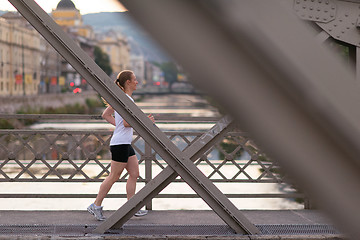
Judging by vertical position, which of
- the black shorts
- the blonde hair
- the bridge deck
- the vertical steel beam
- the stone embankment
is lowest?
the stone embankment

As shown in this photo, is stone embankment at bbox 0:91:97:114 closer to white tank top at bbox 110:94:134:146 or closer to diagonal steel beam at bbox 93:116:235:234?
white tank top at bbox 110:94:134:146

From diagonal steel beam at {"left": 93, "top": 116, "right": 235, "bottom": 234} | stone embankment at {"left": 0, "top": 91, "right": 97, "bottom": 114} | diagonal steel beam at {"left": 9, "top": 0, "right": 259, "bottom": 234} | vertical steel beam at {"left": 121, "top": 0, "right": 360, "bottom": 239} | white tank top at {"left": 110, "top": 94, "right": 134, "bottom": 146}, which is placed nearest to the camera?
vertical steel beam at {"left": 121, "top": 0, "right": 360, "bottom": 239}

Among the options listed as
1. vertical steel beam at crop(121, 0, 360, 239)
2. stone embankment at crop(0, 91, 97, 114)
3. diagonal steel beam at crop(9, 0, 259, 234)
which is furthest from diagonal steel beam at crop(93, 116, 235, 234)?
stone embankment at crop(0, 91, 97, 114)

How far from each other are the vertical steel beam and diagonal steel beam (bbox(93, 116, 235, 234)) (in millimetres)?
4363

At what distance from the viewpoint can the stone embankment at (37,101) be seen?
65.3 meters

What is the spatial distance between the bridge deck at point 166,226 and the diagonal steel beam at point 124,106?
413 mm

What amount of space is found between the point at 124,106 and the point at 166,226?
1.43 meters

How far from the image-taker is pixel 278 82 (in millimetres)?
659

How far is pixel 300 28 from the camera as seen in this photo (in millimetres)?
632

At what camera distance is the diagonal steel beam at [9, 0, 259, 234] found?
Answer: 15.9 feet

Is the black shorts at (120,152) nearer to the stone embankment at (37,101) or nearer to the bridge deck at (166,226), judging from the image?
the bridge deck at (166,226)

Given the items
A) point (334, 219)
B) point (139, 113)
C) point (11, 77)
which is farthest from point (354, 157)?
point (11, 77)

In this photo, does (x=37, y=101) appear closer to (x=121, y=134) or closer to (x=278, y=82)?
(x=121, y=134)

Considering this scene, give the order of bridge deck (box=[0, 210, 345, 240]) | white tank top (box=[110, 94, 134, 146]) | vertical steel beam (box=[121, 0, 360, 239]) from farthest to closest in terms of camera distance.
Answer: white tank top (box=[110, 94, 134, 146]) → bridge deck (box=[0, 210, 345, 240]) → vertical steel beam (box=[121, 0, 360, 239])
